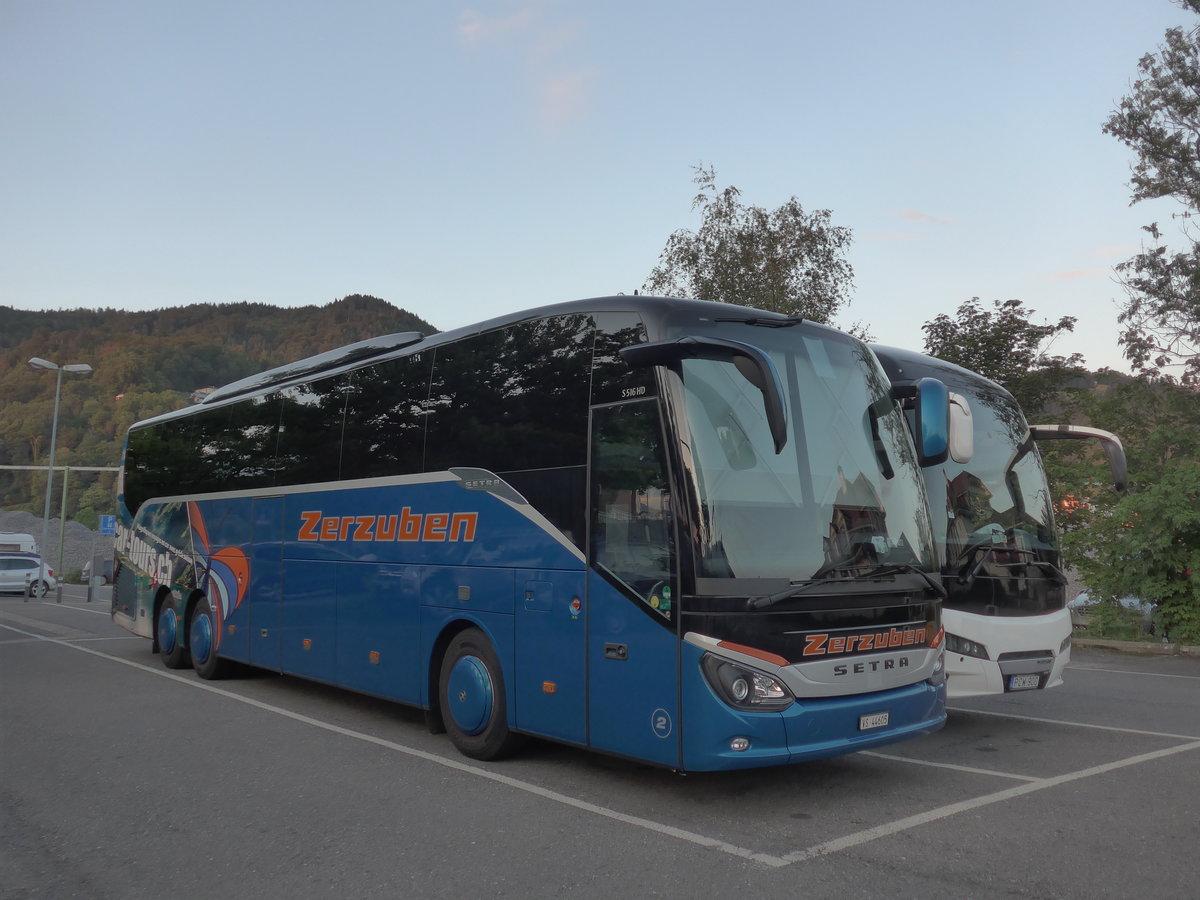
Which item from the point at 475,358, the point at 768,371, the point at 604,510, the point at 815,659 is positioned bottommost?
the point at 815,659

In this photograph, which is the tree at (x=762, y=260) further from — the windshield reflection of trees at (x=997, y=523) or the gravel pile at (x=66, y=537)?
the gravel pile at (x=66, y=537)

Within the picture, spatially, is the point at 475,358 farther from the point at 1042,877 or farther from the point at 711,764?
the point at 1042,877

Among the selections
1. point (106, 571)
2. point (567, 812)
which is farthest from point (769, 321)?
point (106, 571)

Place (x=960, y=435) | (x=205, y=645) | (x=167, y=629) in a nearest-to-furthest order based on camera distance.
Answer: (x=960, y=435), (x=205, y=645), (x=167, y=629)

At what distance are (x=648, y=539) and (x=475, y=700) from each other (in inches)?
90.0

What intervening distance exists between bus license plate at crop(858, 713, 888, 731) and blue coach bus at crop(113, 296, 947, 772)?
0.05 feet

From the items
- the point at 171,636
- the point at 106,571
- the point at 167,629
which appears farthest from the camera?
the point at 106,571

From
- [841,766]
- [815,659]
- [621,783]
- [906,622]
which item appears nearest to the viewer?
[815,659]

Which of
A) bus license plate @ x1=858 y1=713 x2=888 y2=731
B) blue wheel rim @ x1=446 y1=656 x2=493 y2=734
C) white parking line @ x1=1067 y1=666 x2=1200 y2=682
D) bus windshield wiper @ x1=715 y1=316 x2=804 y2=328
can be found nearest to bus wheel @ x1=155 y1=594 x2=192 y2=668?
blue wheel rim @ x1=446 y1=656 x2=493 y2=734

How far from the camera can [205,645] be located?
12406 mm

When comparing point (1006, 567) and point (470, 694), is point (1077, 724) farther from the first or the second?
point (470, 694)

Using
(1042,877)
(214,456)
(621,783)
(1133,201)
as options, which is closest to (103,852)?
(621,783)

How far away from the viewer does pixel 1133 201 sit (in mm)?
23062

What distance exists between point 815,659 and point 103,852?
13.1ft
